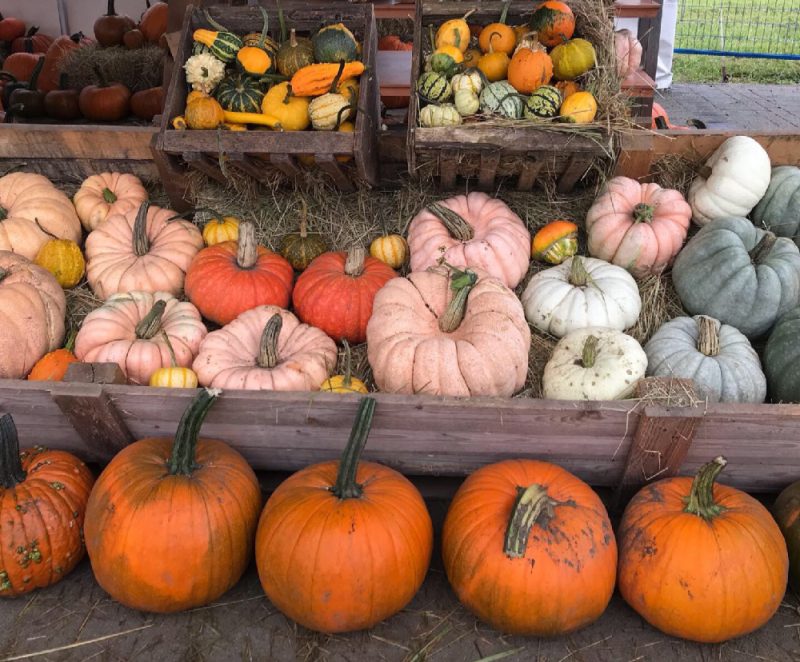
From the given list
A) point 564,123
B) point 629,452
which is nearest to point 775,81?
point 564,123

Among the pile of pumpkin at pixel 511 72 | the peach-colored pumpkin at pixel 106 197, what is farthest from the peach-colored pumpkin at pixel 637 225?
the peach-colored pumpkin at pixel 106 197

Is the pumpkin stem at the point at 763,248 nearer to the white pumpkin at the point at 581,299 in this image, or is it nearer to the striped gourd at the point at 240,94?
the white pumpkin at the point at 581,299

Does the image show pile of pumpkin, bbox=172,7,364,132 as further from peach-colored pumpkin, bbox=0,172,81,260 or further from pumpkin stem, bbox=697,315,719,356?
pumpkin stem, bbox=697,315,719,356

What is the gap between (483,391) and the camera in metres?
2.57

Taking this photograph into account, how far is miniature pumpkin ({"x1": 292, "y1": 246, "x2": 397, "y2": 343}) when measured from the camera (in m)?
3.03

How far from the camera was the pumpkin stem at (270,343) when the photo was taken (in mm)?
2701

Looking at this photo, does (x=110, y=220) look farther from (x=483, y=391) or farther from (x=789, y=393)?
(x=789, y=393)

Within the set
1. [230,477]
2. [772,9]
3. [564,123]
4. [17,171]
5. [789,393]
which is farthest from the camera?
[772,9]

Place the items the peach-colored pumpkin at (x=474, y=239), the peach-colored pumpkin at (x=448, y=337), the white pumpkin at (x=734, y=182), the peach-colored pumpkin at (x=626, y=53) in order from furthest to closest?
the peach-colored pumpkin at (x=626, y=53) < the white pumpkin at (x=734, y=182) < the peach-colored pumpkin at (x=474, y=239) < the peach-colored pumpkin at (x=448, y=337)

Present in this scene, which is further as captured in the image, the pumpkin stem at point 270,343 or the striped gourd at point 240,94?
the striped gourd at point 240,94

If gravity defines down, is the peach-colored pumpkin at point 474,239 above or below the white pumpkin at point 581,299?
above

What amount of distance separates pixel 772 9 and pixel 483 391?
50.3 feet

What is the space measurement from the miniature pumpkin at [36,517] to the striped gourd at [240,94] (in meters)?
1.77

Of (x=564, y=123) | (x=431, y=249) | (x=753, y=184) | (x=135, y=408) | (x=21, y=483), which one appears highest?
(x=564, y=123)
